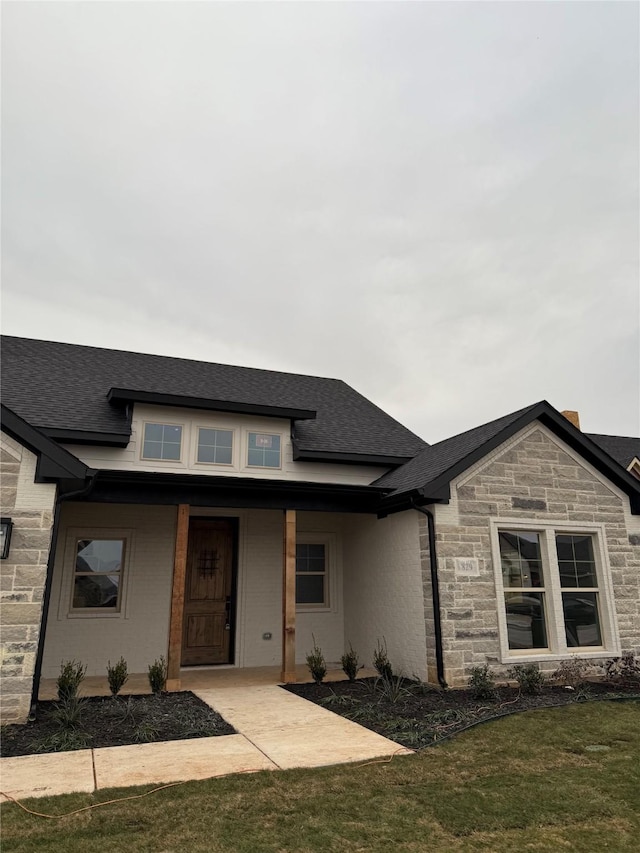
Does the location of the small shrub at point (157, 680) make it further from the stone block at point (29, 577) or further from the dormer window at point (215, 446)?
the dormer window at point (215, 446)

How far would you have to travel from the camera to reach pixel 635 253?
13.6 m

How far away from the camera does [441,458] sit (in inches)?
401

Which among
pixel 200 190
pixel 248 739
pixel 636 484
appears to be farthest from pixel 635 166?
pixel 248 739

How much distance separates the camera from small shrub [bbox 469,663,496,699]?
25.1ft

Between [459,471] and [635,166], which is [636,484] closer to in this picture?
[459,471]

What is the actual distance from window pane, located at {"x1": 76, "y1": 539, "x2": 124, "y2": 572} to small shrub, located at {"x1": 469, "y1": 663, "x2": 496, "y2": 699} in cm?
670

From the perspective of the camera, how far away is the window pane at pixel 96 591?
33.2ft

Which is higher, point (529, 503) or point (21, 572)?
point (529, 503)

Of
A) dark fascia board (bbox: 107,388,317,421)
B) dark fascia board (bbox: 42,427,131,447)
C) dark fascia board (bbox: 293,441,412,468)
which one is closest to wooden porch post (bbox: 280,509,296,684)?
dark fascia board (bbox: 293,441,412,468)

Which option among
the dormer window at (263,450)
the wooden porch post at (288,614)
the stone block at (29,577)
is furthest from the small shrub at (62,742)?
the dormer window at (263,450)

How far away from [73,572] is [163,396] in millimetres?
3698

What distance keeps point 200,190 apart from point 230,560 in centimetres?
799

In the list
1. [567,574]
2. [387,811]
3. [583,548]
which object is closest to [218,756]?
[387,811]

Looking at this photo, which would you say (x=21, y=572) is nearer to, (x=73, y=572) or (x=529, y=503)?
(x=73, y=572)
